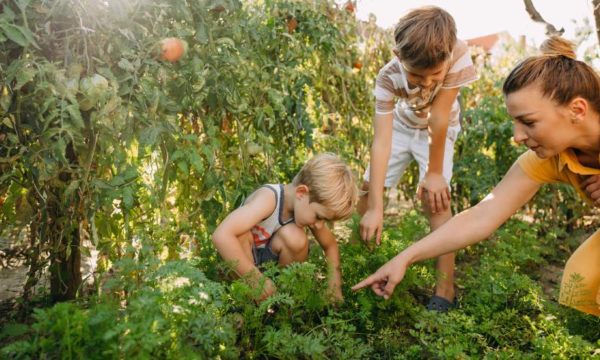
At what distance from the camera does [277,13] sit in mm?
3119

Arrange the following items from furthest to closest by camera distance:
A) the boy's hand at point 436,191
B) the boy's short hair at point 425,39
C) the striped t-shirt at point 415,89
A: the boy's hand at point 436,191 < the striped t-shirt at point 415,89 < the boy's short hair at point 425,39

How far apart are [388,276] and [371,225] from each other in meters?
0.37

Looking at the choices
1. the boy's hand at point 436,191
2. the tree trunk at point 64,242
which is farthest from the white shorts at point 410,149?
the tree trunk at point 64,242

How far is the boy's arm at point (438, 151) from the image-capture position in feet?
8.65

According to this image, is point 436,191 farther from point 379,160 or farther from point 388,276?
point 388,276

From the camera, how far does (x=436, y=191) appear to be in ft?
8.93

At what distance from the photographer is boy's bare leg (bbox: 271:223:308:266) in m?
2.51

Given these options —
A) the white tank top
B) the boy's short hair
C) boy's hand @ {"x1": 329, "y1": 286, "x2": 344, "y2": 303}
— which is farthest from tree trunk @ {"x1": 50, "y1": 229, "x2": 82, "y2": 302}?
the boy's short hair

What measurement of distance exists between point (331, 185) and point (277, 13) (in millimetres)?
1152

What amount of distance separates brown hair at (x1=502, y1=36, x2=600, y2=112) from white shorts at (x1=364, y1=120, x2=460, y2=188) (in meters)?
0.89

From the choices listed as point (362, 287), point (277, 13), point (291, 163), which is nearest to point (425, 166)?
point (291, 163)

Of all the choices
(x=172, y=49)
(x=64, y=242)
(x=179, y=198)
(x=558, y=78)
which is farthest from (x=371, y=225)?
(x=64, y=242)

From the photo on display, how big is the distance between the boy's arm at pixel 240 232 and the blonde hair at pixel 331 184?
206 millimetres

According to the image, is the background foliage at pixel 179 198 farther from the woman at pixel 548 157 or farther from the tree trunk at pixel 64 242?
the woman at pixel 548 157
